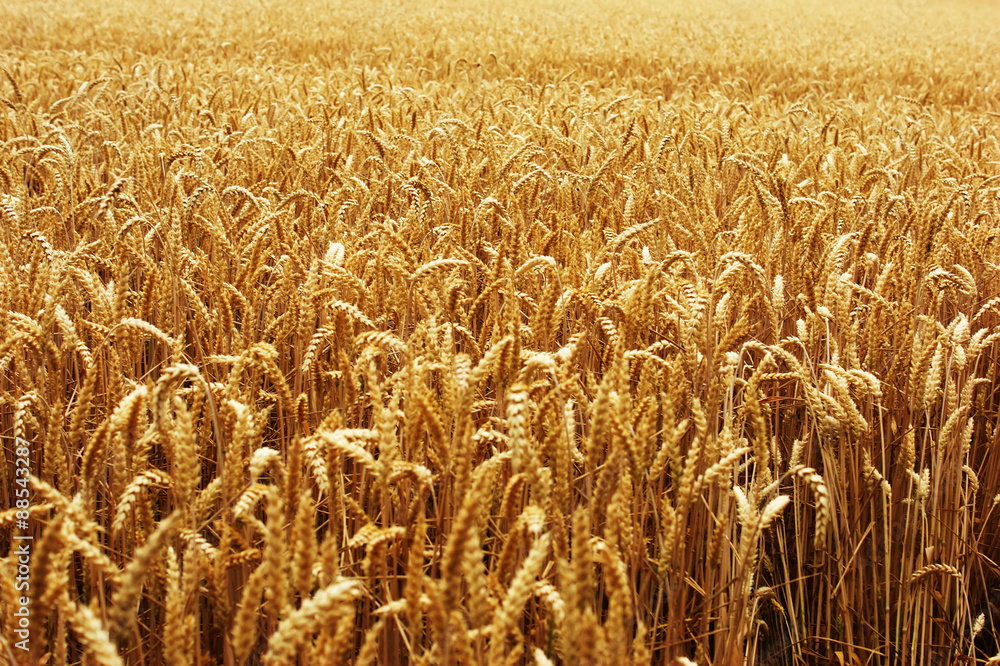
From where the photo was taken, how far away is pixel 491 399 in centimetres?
137

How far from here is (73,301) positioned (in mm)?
1605

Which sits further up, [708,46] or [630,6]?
[630,6]

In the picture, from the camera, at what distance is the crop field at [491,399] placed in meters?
0.79

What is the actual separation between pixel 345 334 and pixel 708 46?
361 inches

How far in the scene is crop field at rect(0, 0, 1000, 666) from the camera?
0.79 m

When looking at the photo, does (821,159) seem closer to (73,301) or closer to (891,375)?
Result: (891,375)

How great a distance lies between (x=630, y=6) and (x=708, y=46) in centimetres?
644

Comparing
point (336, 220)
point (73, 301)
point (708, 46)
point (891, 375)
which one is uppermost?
point (708, 46)

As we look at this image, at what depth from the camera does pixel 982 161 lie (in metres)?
3.21

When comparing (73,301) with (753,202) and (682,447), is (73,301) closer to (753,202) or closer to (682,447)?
(682,447)

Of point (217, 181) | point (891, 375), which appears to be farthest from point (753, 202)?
point (217, 181)

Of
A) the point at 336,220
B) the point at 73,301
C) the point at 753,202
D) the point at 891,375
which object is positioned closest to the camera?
the point at 891,375

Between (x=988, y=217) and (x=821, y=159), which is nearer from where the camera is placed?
(x=988, y=217)

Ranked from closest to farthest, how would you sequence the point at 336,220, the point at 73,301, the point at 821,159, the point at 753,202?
the point at 73,301, the point at 336,220, the point at 753,202, the point at 821,159
